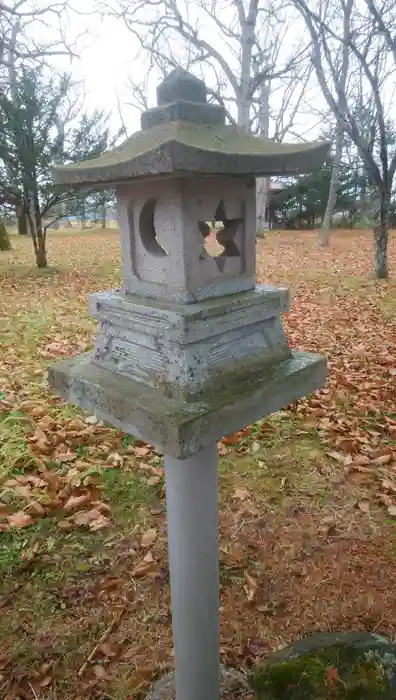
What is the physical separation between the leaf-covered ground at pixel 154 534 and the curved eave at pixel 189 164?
221 cm

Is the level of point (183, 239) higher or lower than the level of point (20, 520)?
higher

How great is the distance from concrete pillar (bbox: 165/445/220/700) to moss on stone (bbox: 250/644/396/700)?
0.78ft

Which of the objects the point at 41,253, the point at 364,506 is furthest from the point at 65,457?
the point at 41,253

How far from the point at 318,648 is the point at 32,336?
5.19m

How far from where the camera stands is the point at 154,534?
9.48 ft

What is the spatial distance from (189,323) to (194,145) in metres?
0.48

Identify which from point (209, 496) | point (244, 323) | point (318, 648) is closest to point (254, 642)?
point (318, 648)

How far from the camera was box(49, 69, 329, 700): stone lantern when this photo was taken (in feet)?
4.22

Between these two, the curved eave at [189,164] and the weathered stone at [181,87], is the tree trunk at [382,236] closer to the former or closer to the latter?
the curved eave at [189,164]

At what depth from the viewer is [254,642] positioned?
2.28 meters

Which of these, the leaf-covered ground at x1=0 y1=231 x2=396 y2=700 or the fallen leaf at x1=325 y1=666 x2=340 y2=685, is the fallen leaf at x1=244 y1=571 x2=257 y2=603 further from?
the fallen leaf at x1=325 y1=666 x2=340 y2=685

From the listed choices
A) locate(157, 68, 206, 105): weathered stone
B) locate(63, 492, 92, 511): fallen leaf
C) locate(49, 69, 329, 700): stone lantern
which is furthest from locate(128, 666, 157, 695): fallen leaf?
locate(157, 68, 206, 105): weathered stone

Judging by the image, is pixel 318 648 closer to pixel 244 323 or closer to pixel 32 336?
pixel 244 323

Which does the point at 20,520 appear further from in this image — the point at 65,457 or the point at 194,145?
the point at 194,145
